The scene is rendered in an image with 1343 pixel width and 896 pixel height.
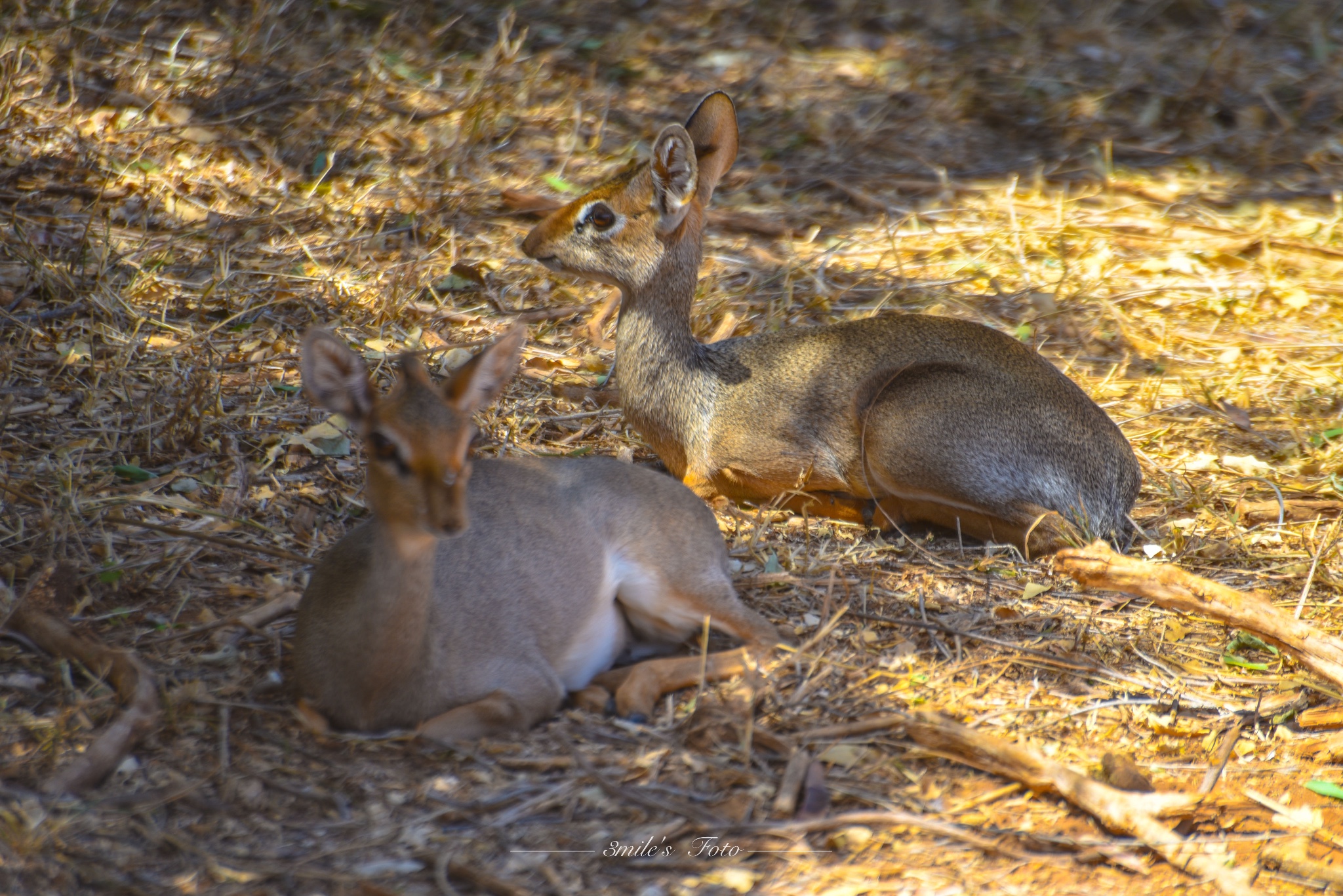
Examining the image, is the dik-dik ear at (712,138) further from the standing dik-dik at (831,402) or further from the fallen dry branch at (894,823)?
the fallen dry branch at (894,823)

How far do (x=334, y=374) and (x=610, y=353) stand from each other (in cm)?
316

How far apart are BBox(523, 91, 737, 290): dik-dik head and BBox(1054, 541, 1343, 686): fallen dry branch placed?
215 centimetres

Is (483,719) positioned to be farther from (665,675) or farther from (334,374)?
(334,374)

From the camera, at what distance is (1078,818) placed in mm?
3252

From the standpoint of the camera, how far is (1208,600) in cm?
396

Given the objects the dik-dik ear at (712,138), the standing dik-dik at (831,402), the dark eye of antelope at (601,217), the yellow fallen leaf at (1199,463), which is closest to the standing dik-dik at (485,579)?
the standing dik-dik at (831,402)

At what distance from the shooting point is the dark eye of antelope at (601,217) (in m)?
5.23

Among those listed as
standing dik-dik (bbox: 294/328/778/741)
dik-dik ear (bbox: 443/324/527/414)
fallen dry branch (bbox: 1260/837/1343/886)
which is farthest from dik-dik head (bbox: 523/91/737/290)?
fallen dry branch (bbox: 1260/837/1343/886)

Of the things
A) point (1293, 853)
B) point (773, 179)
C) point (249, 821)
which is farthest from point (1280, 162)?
point (249, 821)

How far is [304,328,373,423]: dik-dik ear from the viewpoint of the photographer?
3.12 metres

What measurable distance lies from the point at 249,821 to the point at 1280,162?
27.3ft

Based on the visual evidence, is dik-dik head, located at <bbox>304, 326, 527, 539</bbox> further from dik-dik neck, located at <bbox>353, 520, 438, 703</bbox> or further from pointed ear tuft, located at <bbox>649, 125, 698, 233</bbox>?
pointed ear tuft, located at <bbox>649, 125, 698, 233</bbox>

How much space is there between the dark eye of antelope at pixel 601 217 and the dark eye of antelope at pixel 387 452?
7.67 ft

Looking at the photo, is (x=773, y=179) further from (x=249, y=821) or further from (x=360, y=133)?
(x=249, y=821)
